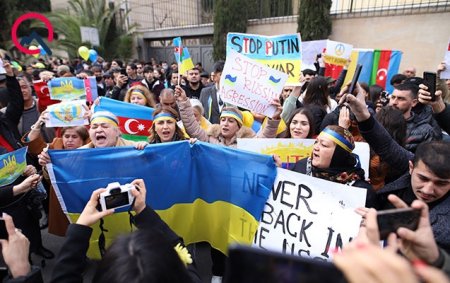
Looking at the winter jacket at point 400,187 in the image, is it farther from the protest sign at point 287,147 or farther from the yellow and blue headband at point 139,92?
the yellow and blue headband at point 139,92

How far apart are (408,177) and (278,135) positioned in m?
1.58

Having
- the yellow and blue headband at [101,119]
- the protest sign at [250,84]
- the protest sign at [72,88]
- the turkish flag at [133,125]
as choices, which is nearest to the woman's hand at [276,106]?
the protest sign at [250,84]

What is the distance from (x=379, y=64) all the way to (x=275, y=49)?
4.34m

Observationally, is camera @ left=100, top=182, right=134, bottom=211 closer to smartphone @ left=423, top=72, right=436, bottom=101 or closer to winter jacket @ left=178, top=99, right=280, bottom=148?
winter jacket @ left=178, top=99, right=280, bottom=148

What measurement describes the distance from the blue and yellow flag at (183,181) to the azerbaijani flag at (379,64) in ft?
17.9

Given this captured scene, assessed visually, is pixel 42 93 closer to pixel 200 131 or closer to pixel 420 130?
pixel 200 131

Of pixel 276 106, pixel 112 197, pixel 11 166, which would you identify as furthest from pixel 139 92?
pixel 112 197

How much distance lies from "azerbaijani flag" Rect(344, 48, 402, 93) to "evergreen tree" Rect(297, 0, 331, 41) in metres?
2.72

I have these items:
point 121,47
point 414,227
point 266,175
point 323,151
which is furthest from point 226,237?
point 121,47

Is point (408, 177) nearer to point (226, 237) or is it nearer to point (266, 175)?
point (266, 175)

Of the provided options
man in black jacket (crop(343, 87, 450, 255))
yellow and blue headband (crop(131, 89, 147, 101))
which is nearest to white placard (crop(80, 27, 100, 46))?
yellow and blue headband (crop(131, 89, 147, 101))

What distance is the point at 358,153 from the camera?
2689 mm

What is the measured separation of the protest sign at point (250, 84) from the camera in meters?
3.24

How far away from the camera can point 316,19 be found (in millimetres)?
9398
